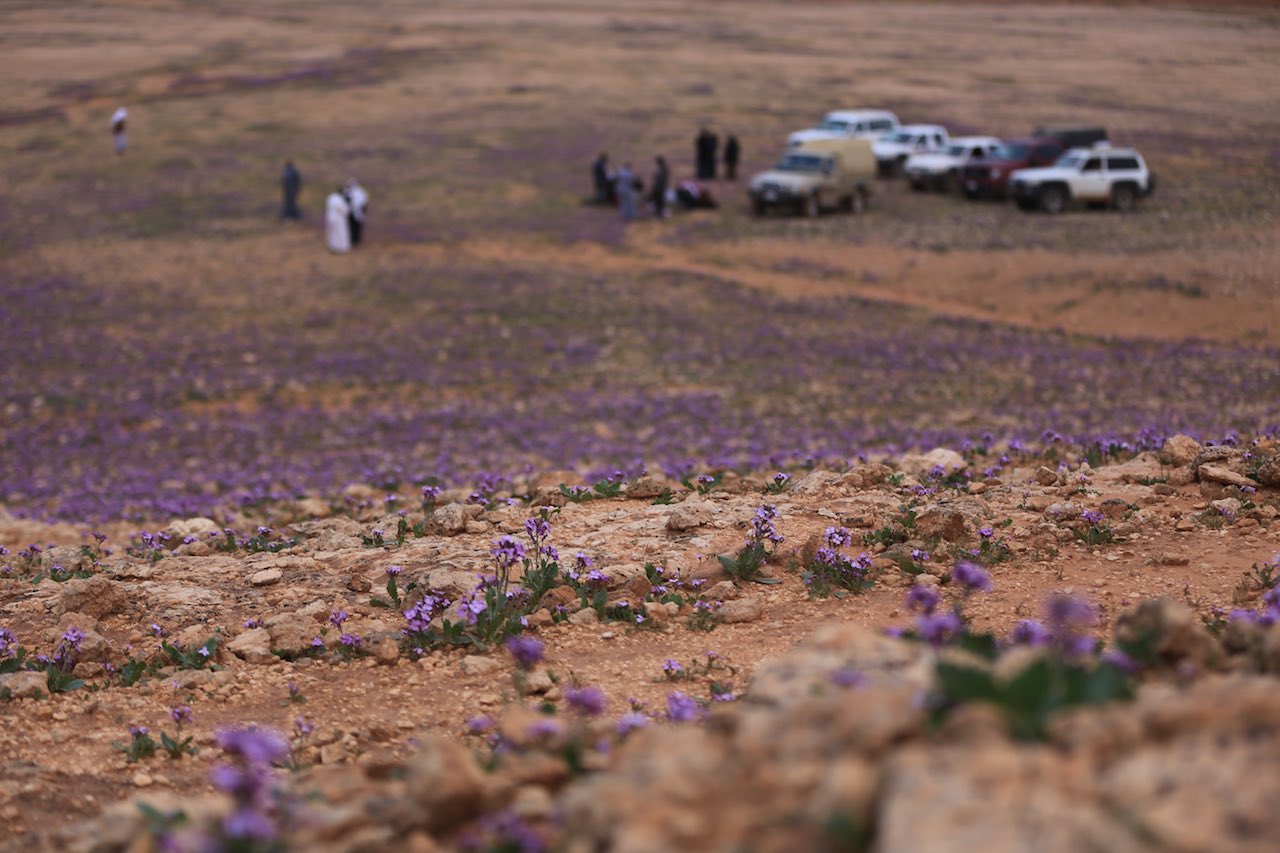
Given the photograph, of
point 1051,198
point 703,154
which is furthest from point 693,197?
point 1051,198

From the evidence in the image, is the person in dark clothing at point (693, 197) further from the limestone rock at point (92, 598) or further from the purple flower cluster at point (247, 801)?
the purple flower cluster at point (247, 801)

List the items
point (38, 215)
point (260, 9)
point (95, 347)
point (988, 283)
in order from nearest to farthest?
point (95, 347)
point (988, 283)
point (38, 215)
point (260, 9)

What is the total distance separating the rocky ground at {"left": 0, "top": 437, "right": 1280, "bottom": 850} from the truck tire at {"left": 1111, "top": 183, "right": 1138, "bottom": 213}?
97.5 feet

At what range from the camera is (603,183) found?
40.0 m

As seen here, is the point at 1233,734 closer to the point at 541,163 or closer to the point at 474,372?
the point at 474,372

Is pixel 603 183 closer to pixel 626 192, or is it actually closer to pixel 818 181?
pixel 626 192

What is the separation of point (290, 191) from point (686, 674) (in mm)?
33537

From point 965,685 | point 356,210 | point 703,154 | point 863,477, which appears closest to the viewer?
point 965,685

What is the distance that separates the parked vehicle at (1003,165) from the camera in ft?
135

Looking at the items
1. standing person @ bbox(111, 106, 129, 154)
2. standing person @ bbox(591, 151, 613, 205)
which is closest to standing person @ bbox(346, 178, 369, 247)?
standing person @ bbox(591, 151, 613, 205)

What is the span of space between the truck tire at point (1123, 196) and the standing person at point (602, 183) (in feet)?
52.0

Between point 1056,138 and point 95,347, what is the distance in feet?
109

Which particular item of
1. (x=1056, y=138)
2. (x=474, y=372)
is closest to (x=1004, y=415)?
(x=474, y=372)

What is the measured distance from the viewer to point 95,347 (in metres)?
26.0
